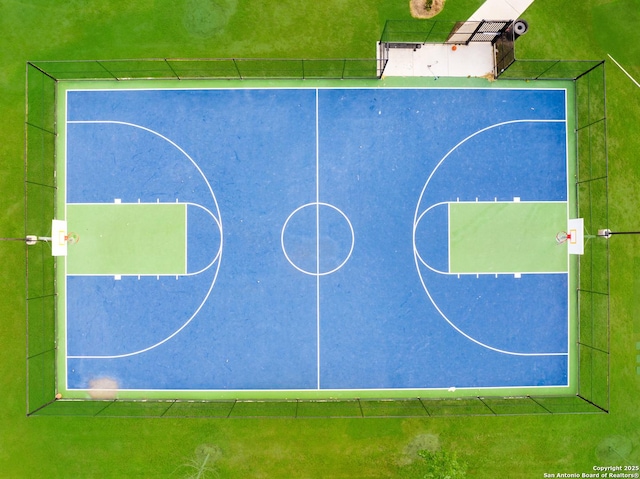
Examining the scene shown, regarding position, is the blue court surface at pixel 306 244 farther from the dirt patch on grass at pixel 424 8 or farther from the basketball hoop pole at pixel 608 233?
the dirt patch on grass at pixel 424 8

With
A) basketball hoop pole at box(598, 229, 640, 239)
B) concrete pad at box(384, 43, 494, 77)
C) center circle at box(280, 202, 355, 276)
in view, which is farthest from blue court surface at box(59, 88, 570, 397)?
basketball hoop pole at box(598, 229, 640, 239)

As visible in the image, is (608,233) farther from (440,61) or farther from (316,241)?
(316,241)

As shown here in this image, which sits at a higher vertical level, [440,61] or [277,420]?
[440,61]

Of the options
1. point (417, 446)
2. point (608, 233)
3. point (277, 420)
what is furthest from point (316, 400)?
point (608, 233)

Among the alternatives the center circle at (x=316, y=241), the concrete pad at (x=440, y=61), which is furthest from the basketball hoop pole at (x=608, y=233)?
the center circle at (x=316, y=241)

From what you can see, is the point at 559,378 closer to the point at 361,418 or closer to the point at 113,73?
the point at 361,418

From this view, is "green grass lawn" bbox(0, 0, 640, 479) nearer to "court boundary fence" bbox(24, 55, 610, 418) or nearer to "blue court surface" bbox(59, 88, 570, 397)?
"court boundary fence" bbox(24, 55, 610, 418)
